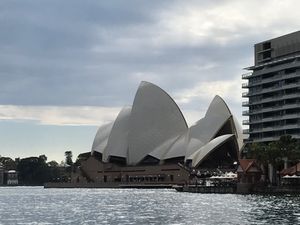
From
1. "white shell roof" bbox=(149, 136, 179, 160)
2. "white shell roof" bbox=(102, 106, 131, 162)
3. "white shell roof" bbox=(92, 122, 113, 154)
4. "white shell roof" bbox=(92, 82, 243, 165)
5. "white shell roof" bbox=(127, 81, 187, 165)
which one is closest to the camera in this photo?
"white shell roof" bbox=(92, 82, 243, 165)

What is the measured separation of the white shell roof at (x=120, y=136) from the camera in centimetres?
16900

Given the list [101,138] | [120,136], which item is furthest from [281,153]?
[101,138]

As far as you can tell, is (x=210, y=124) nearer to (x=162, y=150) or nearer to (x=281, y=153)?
(x=162, y=150)

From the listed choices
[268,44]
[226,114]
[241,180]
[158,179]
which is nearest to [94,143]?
[158,179]

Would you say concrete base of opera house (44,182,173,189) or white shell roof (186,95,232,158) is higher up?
white shell roof (186,95,232,158)

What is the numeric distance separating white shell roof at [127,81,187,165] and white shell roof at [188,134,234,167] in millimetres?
8131

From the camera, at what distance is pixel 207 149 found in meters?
152

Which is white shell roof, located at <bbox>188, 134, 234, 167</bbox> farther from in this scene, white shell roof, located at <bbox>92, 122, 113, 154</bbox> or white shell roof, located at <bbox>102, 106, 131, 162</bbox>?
white shell roof, located at <bbox>92, 122, 113, 154</bbox>

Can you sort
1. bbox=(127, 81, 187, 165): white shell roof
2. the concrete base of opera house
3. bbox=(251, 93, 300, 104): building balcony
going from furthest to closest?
bbox=(127, 81, 187, 165): white shell roof
the concrete base of opera house
bbox=(251, 93, 300, 104): building balcony

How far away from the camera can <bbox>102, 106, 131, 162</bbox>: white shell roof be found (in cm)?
16900

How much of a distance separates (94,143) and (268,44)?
217 ft

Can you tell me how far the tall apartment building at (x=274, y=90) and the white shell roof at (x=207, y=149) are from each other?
13.3 metres

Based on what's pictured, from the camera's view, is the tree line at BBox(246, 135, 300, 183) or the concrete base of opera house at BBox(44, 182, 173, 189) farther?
the concrete base of opera house at BBox(44, 182, 173, 189)

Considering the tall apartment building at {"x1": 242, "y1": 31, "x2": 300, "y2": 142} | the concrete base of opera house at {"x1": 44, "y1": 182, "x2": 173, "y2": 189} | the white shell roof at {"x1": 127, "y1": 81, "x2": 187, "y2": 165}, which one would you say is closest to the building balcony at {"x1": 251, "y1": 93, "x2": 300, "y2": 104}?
the tall apartment building at {"x1": 242, "y1": 31, "x2": 300, "y2": 142}
